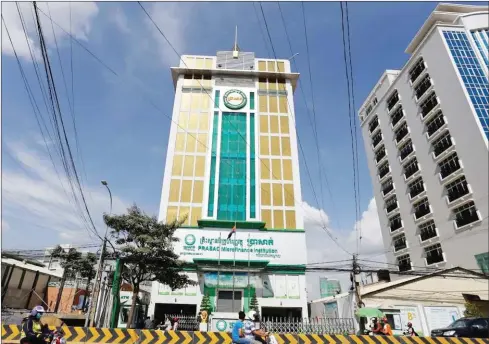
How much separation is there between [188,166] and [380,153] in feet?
112

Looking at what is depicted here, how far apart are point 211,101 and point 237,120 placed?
4465 mm

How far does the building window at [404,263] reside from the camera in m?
39.4

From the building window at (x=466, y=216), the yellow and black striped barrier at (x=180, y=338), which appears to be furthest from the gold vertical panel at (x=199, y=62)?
the building window at (x=466, y=216)

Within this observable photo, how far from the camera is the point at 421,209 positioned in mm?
35875

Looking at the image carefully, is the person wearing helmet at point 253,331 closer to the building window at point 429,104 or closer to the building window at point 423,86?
the building window at point 429,104

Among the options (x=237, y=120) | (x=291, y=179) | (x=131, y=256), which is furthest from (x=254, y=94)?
(x=131, y=256)

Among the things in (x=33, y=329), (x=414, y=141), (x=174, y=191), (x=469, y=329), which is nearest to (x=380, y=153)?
(x=414, y=141)

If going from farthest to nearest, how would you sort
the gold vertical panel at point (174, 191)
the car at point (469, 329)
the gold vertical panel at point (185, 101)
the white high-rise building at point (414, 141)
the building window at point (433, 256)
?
the gold vertical panel at point (185, 101) < the gold vertical panel at point (174, 191) < the building window at point (433, 256) < the white high-rise building at point (414, 141) < the car at point (469, 329)

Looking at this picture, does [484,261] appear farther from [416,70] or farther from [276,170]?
[416,70]

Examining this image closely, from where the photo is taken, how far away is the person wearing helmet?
22.6 ft

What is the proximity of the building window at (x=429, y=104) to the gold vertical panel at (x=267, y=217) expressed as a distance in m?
21.6

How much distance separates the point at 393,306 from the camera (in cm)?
2180

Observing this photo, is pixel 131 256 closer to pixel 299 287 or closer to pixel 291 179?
pixel 299 287

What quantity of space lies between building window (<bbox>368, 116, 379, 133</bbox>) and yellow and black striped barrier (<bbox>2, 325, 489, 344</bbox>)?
149 ft
